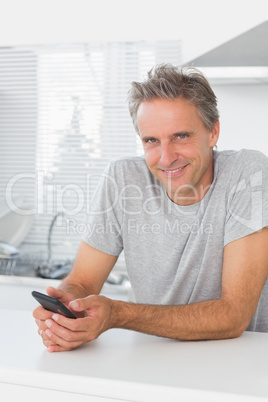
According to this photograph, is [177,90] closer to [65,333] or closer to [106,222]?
[106,222]

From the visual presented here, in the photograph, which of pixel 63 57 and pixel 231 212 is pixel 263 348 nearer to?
pixel 231 212

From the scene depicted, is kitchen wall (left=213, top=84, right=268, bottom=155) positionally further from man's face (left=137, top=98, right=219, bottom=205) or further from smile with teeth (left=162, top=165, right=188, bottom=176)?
smile with teeth (left=162, top=165, right=188, bottom=176)

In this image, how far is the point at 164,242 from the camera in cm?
148

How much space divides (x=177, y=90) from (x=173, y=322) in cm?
61

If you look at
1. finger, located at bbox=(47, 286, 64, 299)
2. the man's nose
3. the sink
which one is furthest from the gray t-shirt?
the sink

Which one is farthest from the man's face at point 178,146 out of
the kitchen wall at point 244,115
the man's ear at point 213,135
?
the kitchen wall at point 244,115

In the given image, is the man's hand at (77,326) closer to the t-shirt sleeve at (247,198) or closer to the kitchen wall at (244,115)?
the t-shirt sleeve at (247,198)

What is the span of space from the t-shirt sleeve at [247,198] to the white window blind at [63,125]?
144cm

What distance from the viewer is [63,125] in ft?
9.68

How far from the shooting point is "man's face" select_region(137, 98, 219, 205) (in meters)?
1.38

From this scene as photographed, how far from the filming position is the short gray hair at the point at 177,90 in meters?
1.39

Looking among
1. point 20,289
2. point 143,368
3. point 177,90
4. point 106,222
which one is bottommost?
point 20,289

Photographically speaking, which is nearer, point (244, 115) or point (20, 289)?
point (244, 115)

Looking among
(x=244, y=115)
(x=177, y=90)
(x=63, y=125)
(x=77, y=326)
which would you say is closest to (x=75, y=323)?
(x=77, y=326)
